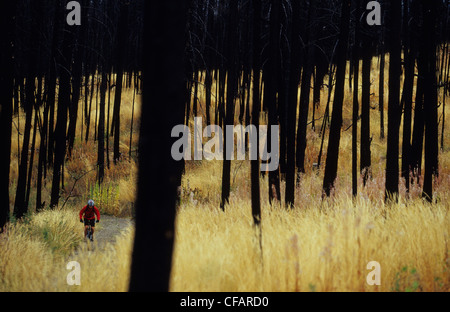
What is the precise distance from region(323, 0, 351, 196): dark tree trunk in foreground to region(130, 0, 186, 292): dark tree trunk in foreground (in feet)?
18.3

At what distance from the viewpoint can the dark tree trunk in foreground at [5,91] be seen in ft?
21.4

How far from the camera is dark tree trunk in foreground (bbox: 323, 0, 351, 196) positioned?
7.64m

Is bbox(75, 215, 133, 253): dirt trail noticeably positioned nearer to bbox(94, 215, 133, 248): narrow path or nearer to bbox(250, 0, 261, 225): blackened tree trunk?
bbox(94, 215, 133, 248): narrow path

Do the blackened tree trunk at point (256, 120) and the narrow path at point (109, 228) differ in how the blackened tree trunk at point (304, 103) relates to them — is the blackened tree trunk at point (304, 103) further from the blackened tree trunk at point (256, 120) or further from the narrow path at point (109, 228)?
the narrow path at point (109, 228)

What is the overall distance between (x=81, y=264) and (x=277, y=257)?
7.67 ft

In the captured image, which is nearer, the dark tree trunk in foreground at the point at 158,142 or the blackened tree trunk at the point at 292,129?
the dark tree trunk in foreground at the point at 158,142

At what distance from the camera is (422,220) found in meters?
5.16

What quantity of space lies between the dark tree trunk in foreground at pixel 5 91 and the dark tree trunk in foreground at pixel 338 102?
5.88 m

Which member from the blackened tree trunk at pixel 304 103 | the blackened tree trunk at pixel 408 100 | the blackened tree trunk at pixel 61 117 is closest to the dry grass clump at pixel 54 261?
the blackened tree trunk at pixel 61 117

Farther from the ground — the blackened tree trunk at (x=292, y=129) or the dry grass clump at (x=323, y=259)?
the blackened tree trunk at (x=292, y=129)
